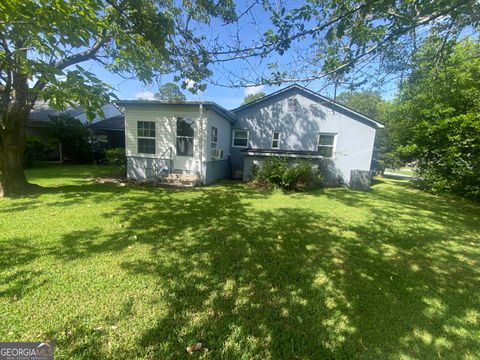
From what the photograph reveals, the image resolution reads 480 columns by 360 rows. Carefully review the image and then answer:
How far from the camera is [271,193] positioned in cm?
876

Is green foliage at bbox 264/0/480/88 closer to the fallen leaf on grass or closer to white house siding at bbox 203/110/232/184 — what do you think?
the fallen leaf on grass

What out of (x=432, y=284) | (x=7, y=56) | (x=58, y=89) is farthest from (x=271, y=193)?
(x=7, y=56)

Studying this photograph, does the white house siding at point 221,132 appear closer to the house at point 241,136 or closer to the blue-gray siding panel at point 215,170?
the house at point 241,136

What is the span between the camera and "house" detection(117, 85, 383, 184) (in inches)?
376

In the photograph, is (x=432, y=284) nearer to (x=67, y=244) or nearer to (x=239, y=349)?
(x=239, y=349)

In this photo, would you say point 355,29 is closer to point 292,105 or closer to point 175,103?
point 175,103

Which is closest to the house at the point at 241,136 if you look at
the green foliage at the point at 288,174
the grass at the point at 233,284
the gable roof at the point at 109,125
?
the green foliage at the point at 288,174

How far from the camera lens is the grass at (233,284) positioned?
80.3 inches

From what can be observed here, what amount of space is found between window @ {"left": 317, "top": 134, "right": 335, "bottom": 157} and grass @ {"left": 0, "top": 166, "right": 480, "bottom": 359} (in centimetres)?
698

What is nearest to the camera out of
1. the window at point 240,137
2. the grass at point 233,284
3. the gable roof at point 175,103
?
the grass at point 233,284

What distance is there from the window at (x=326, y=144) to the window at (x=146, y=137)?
8.74 m

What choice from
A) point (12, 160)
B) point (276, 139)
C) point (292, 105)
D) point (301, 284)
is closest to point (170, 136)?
point (12, 160)

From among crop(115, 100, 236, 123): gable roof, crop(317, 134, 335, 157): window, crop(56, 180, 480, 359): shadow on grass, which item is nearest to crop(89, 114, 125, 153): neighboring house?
crop(115, 100, 236, 123): gable roof

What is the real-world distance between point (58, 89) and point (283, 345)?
4.63 metres
